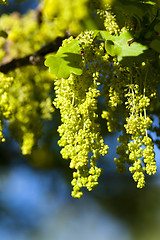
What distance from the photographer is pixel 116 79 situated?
96cm

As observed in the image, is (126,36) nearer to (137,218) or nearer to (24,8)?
(24,8)

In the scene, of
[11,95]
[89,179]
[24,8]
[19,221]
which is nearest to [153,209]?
[19,221]

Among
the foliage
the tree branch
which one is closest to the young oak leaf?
the foliage

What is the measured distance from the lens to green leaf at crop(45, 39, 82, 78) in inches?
34.5

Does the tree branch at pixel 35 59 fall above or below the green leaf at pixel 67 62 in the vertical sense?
above

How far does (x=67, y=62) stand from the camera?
881mm

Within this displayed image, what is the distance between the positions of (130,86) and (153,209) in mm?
3928

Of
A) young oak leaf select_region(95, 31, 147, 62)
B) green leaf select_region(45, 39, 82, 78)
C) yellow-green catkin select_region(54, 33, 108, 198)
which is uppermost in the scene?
young oak leaf select_region(95, 31, 147, 62)

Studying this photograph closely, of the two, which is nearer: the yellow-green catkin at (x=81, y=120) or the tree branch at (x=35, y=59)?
the yellow-green catkin at (x=81, y=120)

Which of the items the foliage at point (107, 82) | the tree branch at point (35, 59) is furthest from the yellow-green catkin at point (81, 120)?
the tree branch at point (35, 59)

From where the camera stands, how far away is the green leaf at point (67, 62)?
0.88m

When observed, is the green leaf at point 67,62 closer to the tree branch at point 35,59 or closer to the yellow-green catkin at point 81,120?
the yellow-green catkin at point 81,120

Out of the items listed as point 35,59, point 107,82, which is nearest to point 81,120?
point 107,82

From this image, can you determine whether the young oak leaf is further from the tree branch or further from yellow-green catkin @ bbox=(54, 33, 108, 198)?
the tree branch
